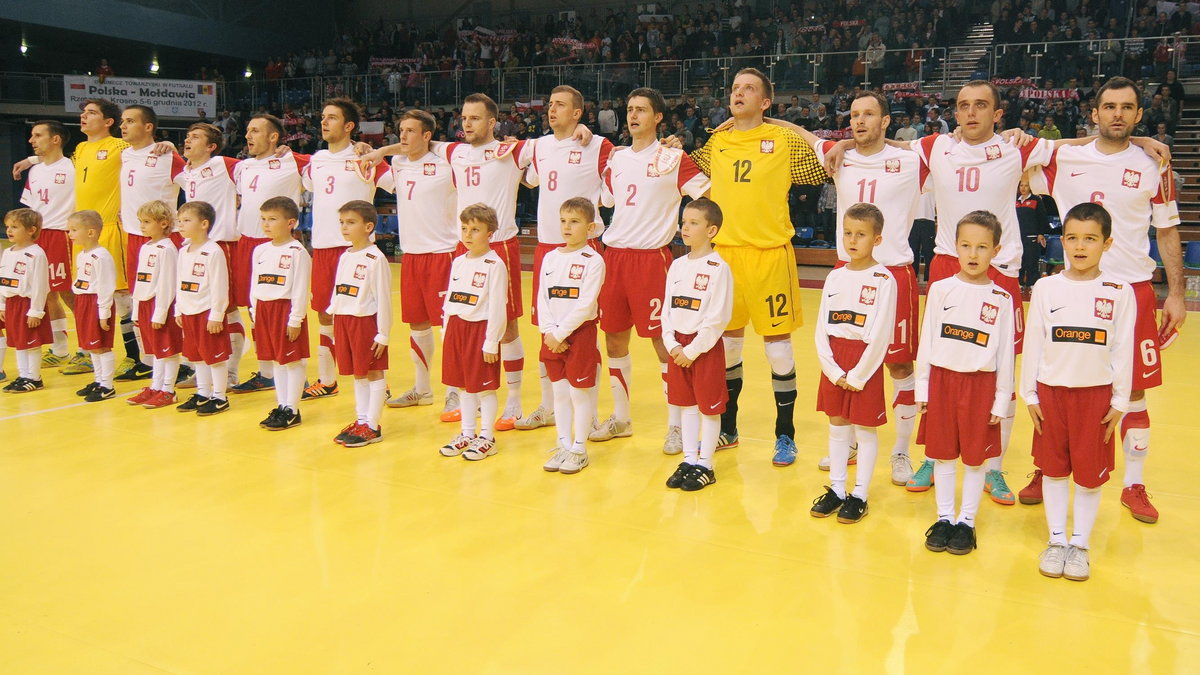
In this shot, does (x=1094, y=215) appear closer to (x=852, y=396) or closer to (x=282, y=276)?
(x=852, y=396)

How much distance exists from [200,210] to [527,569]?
4.20m

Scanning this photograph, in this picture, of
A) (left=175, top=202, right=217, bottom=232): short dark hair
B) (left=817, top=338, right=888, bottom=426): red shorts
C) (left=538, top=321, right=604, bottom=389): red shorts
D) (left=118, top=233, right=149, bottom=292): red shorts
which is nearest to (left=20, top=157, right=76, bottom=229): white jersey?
(left=118, top=233, right=149, bottom=292): red shorts

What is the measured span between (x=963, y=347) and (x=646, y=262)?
2.19 metres

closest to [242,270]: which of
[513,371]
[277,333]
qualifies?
[277,333]

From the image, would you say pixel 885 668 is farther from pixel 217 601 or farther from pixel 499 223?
pixel 499 223

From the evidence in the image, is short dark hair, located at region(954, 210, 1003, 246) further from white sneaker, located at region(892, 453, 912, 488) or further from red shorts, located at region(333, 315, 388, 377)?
red shorts, located at region(333, 315, 388, 377)

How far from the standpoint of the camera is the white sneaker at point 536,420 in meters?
6.38

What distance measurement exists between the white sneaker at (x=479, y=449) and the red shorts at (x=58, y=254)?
459cm

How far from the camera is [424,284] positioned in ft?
21.9

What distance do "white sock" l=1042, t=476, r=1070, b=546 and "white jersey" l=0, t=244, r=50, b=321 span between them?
709 centimetres

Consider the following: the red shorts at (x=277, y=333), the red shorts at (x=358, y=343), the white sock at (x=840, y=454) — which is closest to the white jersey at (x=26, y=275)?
the red shorts at (x=277, y=333)

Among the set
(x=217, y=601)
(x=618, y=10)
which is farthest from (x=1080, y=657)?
(x=618, y=10)

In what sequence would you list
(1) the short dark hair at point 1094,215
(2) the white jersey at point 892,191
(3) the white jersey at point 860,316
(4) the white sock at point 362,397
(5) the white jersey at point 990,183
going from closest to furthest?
(1) the short dark hair at point 1094,215
(3) the white jersey at point 860,316
(5) the white jersey at point 990,183
(2) the white jersey at point 892,191
(4) the white sock at point 362,397

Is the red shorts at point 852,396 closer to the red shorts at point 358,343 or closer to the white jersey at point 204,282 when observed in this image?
the red shorts at point 358,343
